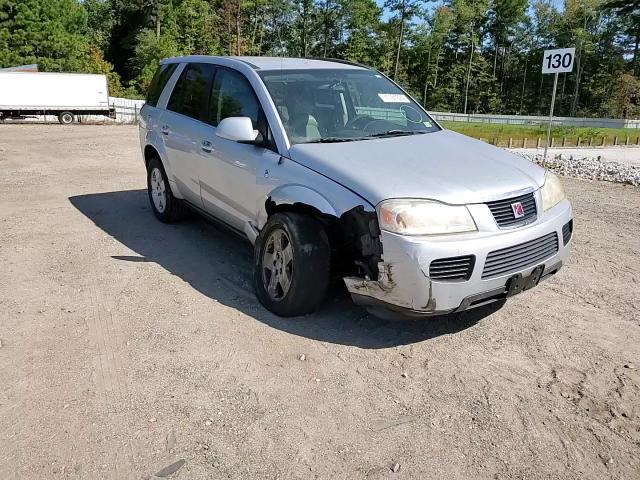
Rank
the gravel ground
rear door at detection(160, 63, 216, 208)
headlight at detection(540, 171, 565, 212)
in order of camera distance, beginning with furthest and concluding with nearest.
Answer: the gravel ground, rear door at detection(160, 63, 216, 208), headlight at detection(540, 171, 565, 212)

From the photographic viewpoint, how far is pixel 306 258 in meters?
3.96

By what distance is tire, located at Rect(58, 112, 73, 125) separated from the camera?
97.7 ft

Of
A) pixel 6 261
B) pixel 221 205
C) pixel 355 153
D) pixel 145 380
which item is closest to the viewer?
pixel 145 380

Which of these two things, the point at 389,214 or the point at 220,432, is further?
the point at 389,214

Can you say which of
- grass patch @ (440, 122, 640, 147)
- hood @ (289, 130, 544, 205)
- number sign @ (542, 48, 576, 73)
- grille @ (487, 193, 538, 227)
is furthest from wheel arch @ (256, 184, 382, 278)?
grass patch @ (440, 122, 640, 147)

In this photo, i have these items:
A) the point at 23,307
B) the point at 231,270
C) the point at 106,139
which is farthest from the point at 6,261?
the point at 106,139

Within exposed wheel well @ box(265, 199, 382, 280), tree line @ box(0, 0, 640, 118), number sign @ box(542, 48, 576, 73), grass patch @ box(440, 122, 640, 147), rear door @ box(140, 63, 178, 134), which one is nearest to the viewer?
exposed wheel well @ box(265, 199, 382, 280)

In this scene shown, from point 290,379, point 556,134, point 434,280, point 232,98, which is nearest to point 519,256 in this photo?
point 434,280

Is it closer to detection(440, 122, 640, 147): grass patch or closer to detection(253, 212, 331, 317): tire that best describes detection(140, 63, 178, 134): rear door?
detection(253, 212, 331, 317): tire

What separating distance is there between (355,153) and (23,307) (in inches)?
112

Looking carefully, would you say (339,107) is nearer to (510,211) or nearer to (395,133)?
(395,133)

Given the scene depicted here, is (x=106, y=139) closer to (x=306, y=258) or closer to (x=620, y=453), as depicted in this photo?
(x=306, y=258)

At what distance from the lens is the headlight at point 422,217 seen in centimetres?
347

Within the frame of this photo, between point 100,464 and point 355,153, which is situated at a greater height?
point 355,153
